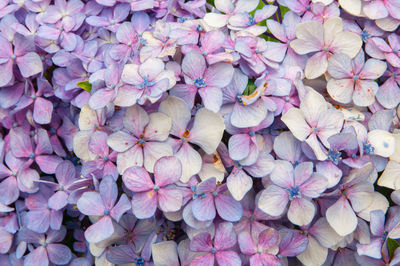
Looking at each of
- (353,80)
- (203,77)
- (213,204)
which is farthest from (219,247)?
(353,80)

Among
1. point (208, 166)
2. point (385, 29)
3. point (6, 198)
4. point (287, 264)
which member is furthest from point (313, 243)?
point (6, 198)

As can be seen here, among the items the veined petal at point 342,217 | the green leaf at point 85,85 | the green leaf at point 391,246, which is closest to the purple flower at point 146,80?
the green leaf at point 85,85

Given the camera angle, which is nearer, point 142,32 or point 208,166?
point 208,166

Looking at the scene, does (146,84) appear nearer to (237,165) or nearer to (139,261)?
(237,165)

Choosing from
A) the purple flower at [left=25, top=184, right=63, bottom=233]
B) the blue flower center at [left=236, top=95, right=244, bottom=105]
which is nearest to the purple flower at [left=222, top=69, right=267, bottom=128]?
the blue flower center at [left=236, top=95, right=244, bottom=105]

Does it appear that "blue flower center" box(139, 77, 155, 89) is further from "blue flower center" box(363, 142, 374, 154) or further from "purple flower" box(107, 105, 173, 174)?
"blue flower center" box(363, 142, 374, 154)

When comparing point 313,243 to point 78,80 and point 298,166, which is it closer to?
point 298,166

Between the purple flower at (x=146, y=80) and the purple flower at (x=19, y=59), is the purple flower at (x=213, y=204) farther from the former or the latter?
the purple flower at (x=19, y=59)

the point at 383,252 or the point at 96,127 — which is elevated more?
the point at 96,127
